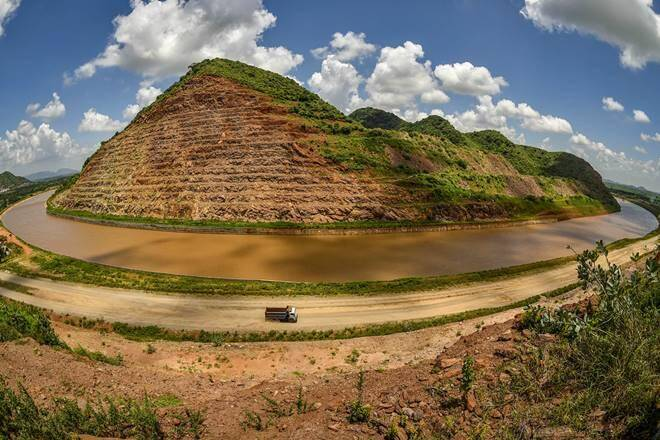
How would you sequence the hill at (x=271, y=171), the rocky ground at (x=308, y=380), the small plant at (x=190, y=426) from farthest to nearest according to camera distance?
the hill at (x=271, y=171)
the small plant at (x=190, y=426)
the rocky ground at (x=308, y=380)

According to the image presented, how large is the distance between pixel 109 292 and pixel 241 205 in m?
28.3

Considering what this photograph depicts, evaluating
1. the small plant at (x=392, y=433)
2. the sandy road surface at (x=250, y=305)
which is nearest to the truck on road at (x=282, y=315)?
the sandy road surface at (x=250, y=305)

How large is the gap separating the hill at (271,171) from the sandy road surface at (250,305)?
2523cm

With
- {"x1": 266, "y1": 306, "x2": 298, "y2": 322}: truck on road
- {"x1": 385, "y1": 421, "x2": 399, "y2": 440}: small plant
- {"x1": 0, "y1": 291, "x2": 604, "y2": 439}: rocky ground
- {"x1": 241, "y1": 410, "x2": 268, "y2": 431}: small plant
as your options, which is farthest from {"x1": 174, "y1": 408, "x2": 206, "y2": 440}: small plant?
{"x1": 266, "y1": 306, "x2": 298, "y2": 322}: truck on road

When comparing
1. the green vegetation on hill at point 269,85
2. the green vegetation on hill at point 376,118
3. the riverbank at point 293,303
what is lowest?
the riverbank at point 293,303

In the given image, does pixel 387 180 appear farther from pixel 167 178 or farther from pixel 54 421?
pixel 54 421

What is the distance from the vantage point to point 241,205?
54.4 m

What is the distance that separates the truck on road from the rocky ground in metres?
2.80

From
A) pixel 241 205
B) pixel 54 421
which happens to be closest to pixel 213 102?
pixel 241 205

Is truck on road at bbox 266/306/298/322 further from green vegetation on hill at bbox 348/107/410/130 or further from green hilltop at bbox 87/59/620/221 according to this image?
green vegetation on hill at bbox 348/107/410/130

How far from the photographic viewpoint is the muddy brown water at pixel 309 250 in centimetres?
3341

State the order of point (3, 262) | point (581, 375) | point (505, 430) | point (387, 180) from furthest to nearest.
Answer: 1. point (387, 180)
2. point (3, 262)
3. point (581, 375)
4. point (505, 430)

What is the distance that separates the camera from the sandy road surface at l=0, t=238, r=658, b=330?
2247 cm

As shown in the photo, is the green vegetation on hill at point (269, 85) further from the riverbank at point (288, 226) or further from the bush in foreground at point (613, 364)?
the bush in foreground at point (613, 364)
